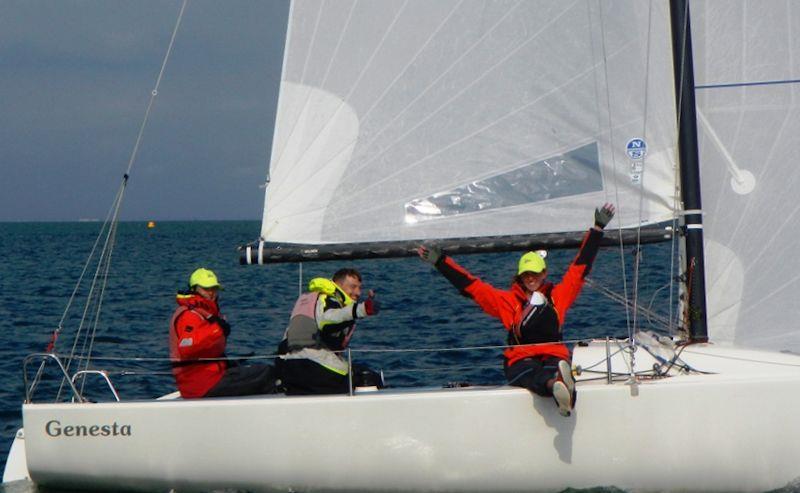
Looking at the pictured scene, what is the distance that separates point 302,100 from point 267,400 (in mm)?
1839

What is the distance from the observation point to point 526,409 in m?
5.58

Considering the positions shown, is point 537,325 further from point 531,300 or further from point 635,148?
point 635,148

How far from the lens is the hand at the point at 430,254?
5.86 metres

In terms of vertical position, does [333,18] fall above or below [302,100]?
above

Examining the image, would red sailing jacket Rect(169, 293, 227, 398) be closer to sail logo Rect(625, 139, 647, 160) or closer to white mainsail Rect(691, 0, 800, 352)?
sail logo Rect(625, 139, 647, 160)

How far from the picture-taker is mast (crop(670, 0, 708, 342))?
6.27 m

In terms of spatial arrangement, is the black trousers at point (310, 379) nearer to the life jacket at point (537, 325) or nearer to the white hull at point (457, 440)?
the white hull at point (457, 440)

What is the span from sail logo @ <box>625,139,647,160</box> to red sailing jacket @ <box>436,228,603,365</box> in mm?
753

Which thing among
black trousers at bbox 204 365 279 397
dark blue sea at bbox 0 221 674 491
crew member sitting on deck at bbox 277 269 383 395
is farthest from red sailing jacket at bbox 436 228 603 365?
black trousers at bbox 204 365 279 397

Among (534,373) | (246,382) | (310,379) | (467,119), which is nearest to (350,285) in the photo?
(310,379)

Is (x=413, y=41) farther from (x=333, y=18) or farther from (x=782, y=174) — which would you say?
(x=782, y=174)

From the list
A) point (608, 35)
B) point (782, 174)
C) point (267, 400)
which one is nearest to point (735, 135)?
point (782, 174)

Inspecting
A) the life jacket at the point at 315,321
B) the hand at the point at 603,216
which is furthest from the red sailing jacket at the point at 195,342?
the hand at the point at 603,216

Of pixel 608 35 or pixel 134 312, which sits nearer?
pixel 608 35
